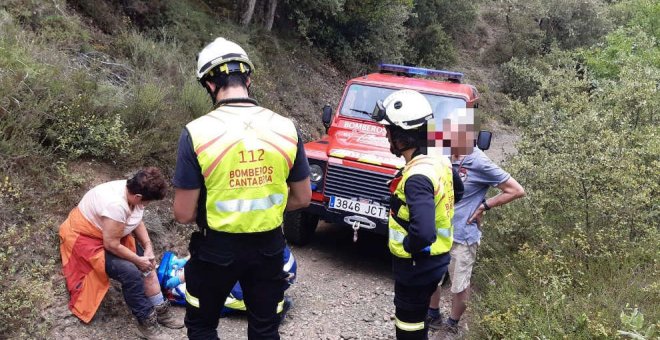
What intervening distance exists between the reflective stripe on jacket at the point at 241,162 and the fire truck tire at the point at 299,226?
123 inches

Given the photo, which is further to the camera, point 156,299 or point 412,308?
point 156,299

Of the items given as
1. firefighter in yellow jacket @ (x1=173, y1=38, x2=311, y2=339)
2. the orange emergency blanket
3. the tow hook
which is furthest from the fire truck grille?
firefighter in yellow jacket @ (x1=173, y1=38, x2=311, y2=339)

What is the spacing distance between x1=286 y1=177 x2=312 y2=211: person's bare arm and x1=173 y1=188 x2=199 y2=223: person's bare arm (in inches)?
19.6

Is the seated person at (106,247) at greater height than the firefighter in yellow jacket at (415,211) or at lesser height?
lesser

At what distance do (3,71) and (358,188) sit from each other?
3201 mm

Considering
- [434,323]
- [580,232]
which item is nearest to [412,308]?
[434,323]

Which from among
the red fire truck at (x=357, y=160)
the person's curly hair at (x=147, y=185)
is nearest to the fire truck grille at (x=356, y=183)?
the red fire truck at (x=357, y=160)

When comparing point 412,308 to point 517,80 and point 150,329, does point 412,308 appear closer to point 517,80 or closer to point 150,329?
point 150,329

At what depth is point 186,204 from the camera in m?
2.42

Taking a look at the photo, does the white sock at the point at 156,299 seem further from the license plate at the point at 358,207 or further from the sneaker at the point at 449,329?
the sneaker at the point at 449,329

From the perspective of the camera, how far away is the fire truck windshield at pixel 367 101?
19.9 feet

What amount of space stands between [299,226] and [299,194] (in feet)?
9.75

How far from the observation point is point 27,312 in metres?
3.36

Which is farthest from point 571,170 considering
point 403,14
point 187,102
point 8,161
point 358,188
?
point 403,14
